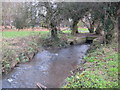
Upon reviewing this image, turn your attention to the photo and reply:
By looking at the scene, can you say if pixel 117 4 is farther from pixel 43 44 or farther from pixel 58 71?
pixel 43 44

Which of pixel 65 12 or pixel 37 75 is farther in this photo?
pixel 65 12

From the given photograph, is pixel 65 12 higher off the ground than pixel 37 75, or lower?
higher

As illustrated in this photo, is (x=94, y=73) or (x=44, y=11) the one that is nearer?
(x=94, y=73)

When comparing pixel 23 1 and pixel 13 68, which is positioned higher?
pixel 23 1

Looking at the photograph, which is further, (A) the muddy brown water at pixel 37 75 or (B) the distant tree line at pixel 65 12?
(B) the distant tree line at pixel 65 12

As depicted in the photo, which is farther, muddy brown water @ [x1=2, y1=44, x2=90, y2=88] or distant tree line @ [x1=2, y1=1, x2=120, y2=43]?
distant tree line @ [x1=2, y1=1, x2=120, y2=43]

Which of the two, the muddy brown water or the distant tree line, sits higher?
the distant tree line

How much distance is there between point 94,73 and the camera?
211 inches

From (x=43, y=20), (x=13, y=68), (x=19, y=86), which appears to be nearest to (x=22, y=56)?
(x=13, y=68)

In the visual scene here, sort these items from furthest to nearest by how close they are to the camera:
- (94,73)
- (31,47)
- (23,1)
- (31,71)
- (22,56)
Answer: (23,1) < (31,47) < (22,56) < (31,71) < (94,73)

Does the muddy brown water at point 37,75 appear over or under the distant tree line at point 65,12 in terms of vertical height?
under

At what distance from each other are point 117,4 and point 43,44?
7766mm

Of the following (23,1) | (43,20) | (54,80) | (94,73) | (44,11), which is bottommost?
(54,80)

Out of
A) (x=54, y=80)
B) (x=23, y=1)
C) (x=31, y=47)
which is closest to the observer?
(x=54, y=80)
